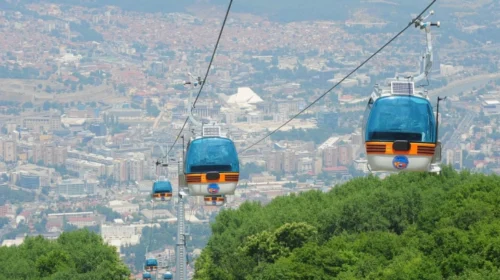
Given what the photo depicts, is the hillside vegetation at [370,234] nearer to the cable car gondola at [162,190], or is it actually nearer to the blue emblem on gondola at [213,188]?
the cable car gondola at [162,190]

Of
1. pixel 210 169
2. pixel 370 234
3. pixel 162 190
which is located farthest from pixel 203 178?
pixel 162 190

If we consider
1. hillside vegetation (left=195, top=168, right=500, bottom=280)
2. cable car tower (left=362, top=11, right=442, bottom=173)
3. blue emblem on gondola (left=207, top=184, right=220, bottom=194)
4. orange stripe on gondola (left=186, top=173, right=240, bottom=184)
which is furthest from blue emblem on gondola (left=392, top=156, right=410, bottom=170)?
hillside vegetation (left=195, top=168, right=500, bottom=280)

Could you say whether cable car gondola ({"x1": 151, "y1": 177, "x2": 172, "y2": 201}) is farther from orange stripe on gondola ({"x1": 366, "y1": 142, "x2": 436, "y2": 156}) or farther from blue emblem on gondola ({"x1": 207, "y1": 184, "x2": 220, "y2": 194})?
orange stripe on gondola ({"x1": 366, "y1": 142, "x2": 436, "y2": 156})

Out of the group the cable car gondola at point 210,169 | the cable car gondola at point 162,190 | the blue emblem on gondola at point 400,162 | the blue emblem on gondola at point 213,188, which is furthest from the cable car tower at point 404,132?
the cable car gondola at point 162,190

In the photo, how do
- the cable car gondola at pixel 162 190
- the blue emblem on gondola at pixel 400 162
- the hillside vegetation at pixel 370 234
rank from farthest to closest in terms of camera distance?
the cable car gondola at pixel 162 190 < the hillside vegetation at pixel 370 234 < the blue emblem on gondola at pixel 400 162

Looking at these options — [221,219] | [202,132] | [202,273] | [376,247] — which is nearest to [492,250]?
[376,247]

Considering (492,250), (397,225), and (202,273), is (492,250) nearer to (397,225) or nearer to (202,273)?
(397,225)

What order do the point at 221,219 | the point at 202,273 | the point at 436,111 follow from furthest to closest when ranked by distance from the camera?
1. the point at 221,219
2. the point at 202,273
3. the point at 436,111
